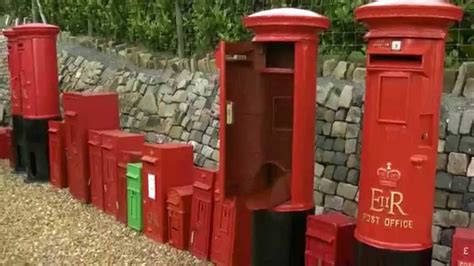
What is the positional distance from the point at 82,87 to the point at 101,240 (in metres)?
4.49

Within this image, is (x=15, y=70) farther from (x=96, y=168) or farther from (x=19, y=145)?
(x=96, y=168)

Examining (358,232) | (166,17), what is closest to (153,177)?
(358,232)

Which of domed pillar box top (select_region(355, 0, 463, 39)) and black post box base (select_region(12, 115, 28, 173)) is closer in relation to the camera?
domed pillar box top (select_region(355, 0, 463, 39))

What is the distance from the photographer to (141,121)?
800 centimetres

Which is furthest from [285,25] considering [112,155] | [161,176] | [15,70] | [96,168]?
[15,70]

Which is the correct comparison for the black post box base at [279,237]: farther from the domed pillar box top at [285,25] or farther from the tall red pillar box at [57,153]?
the tall red pillar box at [57,153]

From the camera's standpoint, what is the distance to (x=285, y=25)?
3.66 m

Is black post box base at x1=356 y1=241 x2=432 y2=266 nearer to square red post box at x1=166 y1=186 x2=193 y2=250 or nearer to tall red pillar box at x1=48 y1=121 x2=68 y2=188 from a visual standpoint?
square red post box at x1=166 y1=186 x2=193 y2=250

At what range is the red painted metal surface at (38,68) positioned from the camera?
24.5 feet

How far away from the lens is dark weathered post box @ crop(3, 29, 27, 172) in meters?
7.85

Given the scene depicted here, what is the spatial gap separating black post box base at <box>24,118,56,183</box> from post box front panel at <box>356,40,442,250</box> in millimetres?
5156

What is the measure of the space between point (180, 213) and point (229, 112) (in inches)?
57.5

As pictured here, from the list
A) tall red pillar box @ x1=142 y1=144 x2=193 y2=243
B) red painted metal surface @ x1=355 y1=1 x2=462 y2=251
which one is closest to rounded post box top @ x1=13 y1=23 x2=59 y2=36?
tall red pillar box @ x1=142 y1=144 x2=193 y2=243

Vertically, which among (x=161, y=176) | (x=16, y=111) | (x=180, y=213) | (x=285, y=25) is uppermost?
(x=285, y=25)
